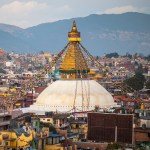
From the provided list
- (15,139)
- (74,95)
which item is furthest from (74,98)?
(15,139)

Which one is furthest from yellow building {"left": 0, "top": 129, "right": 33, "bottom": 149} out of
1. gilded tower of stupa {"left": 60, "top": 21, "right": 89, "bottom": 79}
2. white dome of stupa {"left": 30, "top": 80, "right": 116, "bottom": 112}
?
gilded tower of stupa {"left": 60, "top": 21, "right": 89, "bottom": 79}

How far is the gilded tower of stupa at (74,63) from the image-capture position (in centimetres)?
3541

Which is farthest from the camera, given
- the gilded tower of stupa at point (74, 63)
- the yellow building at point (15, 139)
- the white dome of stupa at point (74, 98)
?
the gilded tower of stupa at point (74, 63)

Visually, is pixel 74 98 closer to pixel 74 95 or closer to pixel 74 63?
pixel 74 95

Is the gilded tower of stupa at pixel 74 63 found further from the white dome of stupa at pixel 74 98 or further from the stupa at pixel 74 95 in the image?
the white dome of stupa at pixel 74 98

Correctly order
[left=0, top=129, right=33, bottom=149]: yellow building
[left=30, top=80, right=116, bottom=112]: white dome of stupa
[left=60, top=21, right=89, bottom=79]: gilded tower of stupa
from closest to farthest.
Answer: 1. [left=0, top=129, right=33, bottom=149]: yellow building
2. [left=30, top=80, right=116, bottom=112]: white dome of stupa
3. [left=60, top=21, right=89, bottom=79]: gilded tower of stupa

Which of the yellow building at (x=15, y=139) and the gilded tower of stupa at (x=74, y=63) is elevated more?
the gilded tower of stupa at (x=74, y=63)

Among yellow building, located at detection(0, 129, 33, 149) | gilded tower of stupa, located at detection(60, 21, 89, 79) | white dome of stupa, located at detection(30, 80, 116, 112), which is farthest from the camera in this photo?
gilded tower of stupa, located at detection(60, 21, 89, 79)

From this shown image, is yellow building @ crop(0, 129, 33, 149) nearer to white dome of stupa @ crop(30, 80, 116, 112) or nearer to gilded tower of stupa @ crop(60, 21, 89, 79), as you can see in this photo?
white dome of stupa @ crop(30, 80, 116, 112)

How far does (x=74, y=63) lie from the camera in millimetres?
35938

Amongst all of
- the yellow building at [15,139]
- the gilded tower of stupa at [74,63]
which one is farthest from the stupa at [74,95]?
the yellow building at [15,139]

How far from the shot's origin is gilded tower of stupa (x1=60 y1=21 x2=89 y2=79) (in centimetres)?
3541

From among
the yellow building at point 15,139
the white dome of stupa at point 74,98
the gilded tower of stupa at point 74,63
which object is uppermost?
the gilded tower of stupa at point 74,63

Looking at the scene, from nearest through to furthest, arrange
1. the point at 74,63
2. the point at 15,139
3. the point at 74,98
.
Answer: the point at 15,139, the point at 74,98, the point at 74,63
